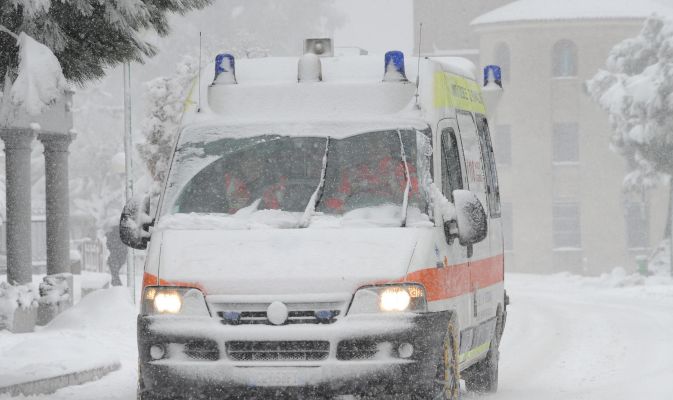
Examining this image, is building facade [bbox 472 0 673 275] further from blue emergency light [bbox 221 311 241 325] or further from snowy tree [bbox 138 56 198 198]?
blue emergency light [bbox 221 311 241 325]

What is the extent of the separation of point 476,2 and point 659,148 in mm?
25962

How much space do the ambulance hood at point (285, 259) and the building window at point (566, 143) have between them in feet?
179

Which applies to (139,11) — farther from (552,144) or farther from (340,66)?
(552,144)

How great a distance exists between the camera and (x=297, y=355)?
8375mm

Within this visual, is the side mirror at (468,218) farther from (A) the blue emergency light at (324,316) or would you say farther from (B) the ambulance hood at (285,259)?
(A) the blue emergency light at (324,316)

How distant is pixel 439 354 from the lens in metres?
8.64

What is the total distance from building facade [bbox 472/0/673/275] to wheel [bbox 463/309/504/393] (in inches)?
1927

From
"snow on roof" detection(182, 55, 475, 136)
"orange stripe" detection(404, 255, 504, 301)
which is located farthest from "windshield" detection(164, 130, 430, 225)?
"orange stripe" detection(404, 255, 504, 301)

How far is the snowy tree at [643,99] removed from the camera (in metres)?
44.5

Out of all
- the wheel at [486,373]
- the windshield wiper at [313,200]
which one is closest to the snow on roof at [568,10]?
Answer: the wheel at [486,373]

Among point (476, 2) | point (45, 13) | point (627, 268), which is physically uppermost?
point (476, 2)

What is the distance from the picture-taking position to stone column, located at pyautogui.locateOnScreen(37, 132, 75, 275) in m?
21.7

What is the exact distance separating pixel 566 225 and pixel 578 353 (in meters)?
44.3

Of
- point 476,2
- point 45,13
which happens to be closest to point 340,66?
point 45,13
